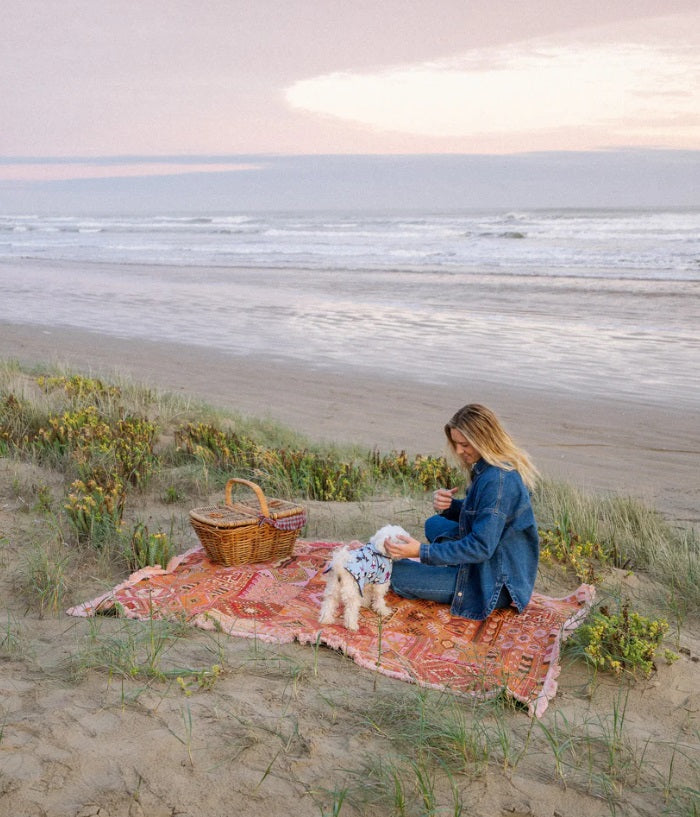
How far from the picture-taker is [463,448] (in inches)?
181

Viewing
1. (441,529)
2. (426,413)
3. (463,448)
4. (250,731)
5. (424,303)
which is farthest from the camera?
(424,303)

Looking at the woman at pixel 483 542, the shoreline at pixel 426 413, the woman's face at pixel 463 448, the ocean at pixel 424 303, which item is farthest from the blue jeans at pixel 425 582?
the ocean at pixel 424 303

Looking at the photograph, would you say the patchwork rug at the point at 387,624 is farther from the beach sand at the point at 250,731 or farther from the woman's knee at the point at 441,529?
the woman's knee at the point at 441,529

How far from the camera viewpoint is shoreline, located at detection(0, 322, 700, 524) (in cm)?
800

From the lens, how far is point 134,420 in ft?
25.4

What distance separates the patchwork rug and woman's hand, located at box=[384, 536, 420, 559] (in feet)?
1.41

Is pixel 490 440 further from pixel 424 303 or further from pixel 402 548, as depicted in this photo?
pixel 424 303

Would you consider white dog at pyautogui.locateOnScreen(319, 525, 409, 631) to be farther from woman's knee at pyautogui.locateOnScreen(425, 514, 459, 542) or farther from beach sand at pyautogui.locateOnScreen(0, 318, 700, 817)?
woman's knee at pyautogui.locateOnScreen(425, 514, 459, 542)

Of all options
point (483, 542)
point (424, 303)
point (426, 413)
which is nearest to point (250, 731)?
point (483, 542)

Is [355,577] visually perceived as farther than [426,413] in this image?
No

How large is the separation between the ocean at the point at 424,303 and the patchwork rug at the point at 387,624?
666 centimetres

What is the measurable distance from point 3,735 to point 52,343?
43.4ft

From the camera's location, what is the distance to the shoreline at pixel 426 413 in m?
8.00

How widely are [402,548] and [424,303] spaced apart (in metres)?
15.8
